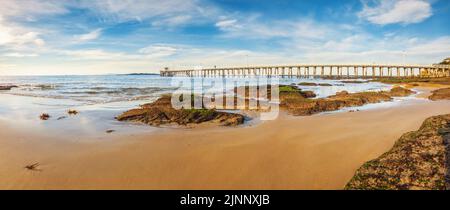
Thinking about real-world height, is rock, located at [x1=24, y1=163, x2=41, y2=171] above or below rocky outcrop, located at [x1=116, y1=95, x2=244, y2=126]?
below

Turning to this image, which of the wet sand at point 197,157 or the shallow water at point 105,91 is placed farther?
the shallow water at point 105,91

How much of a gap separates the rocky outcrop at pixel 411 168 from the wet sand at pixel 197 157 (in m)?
0.44

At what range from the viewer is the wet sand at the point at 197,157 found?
500 cm

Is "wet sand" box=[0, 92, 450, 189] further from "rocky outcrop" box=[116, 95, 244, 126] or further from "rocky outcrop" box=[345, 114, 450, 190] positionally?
"rocky outcrop" box=[116, 95, 244, 126]

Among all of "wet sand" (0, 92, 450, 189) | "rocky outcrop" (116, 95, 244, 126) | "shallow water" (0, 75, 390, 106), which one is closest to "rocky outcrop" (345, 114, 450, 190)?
"wet sand" (0, 92, 450, 189)

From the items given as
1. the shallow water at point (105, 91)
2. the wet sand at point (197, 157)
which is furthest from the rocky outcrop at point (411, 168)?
the shallow water at point (105, 91)

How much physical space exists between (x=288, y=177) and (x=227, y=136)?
11.0 ft

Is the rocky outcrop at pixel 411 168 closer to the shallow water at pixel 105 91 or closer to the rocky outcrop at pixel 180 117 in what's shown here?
the rocky outcrop at pixel 180 117

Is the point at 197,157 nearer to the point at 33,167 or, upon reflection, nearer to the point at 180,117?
the point at 33,167

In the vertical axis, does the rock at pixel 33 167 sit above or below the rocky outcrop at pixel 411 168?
below

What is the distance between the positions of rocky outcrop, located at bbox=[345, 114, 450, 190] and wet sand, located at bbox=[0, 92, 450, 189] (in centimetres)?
44

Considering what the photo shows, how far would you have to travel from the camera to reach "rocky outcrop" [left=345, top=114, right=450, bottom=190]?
4.29m
